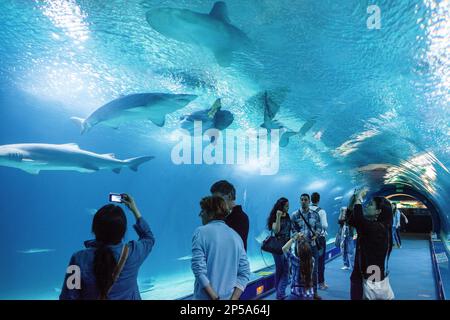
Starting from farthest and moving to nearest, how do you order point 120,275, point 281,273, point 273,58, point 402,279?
1. point 402,279
2. point 281,273
3. point 273,58
4. point 120,275

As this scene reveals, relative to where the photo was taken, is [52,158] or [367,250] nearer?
[367,250]

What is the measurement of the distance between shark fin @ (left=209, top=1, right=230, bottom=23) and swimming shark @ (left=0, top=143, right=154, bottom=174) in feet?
12.2

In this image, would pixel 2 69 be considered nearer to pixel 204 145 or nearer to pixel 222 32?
pixel 222 32

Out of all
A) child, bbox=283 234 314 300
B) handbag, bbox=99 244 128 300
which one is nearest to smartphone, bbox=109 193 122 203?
handbag, bbox=99 244 128 300

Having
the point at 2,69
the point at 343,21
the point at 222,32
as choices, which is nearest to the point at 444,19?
the point at 343,21

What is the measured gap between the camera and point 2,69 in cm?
891

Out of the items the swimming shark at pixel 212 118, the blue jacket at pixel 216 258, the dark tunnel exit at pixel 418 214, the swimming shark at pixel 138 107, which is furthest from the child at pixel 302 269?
the dark tunnel exit at pixel 418 214

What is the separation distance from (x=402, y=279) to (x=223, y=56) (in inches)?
293

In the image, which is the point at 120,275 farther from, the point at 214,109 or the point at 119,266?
the point at 214,109

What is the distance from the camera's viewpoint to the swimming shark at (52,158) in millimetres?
6259

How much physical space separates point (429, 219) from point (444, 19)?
95.1 feet

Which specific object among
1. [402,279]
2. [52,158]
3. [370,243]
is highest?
[52,158]

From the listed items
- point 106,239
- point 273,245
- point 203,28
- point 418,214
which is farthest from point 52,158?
point 418,214

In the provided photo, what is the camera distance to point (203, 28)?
14.3 ft
